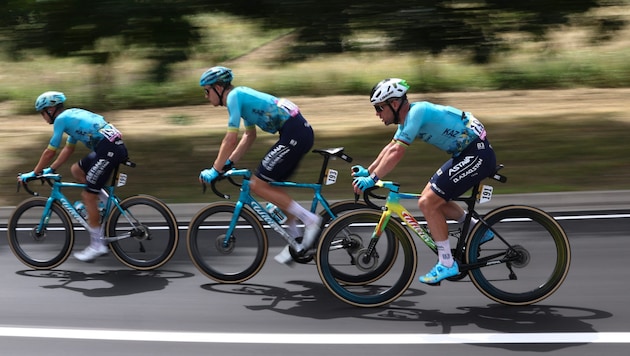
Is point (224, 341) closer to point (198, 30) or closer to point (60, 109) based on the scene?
point (60, 109)

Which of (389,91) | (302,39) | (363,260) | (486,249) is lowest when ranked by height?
(363,260)

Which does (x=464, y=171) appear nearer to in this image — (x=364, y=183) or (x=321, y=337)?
(x=364, y=183)

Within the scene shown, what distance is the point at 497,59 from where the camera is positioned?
1304cm

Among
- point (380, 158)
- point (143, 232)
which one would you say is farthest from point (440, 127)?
point (143, 232)

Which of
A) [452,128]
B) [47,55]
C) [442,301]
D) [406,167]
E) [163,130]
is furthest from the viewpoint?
[163,130]

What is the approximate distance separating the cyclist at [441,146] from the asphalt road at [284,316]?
0.57m

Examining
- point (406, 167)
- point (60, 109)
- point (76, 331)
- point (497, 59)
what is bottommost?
point (76, 331)

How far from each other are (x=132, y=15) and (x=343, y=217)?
6.62 metres

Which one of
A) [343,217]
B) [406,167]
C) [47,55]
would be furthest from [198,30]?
[343,217]

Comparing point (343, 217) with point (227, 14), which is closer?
point (343, 217)

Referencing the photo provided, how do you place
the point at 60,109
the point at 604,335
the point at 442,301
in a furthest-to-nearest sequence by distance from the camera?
the point at 60,109
the point at 442,301
the point at 604,335

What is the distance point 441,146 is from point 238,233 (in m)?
2.04

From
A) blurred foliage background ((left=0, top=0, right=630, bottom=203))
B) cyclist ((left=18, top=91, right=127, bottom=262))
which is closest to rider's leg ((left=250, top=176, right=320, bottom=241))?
cyclist ((left=18, top=91, right=127, bottom=262))

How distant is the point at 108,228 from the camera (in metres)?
8.34
